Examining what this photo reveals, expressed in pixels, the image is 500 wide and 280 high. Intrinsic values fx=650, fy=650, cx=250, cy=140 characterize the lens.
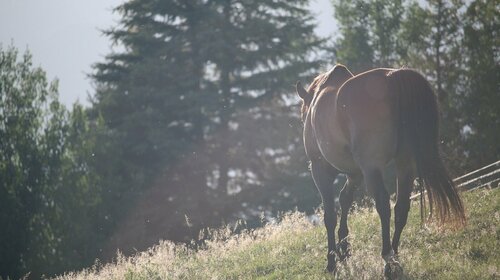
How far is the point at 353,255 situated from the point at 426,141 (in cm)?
202

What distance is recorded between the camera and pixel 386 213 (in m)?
7.76

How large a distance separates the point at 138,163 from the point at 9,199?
7383mm

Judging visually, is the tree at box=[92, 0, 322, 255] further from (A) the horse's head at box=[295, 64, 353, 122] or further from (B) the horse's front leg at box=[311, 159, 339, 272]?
(B) the horse's front leg at box=[311, 159, 339, 272]

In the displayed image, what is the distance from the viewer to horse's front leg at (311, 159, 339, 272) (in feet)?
29.8

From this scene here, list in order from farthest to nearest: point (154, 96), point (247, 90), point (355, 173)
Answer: point (247, 90), point (154, 96), point (355, 173)

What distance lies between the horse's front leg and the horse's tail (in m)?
1.64

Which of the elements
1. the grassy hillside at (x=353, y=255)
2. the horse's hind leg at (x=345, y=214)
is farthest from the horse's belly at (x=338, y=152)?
the grassy hillside at (x=353, y=255)

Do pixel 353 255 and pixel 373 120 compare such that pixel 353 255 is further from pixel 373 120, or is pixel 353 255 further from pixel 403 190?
pixel 373 120

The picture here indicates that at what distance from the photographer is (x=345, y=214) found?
9.39 m

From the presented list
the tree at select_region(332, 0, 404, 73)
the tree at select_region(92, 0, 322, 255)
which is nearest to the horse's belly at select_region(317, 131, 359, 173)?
the tree at select_region(92, 0, 322, 255)

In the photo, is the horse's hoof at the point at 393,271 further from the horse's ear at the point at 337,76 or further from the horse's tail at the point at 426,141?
the horse's ear at the point at 337,76

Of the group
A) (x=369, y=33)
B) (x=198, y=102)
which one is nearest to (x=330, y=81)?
(x=198, y=102)

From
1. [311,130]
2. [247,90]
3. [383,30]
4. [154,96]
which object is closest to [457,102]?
[383,30]

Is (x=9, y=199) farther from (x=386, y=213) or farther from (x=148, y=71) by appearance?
(x=386, y=213)
